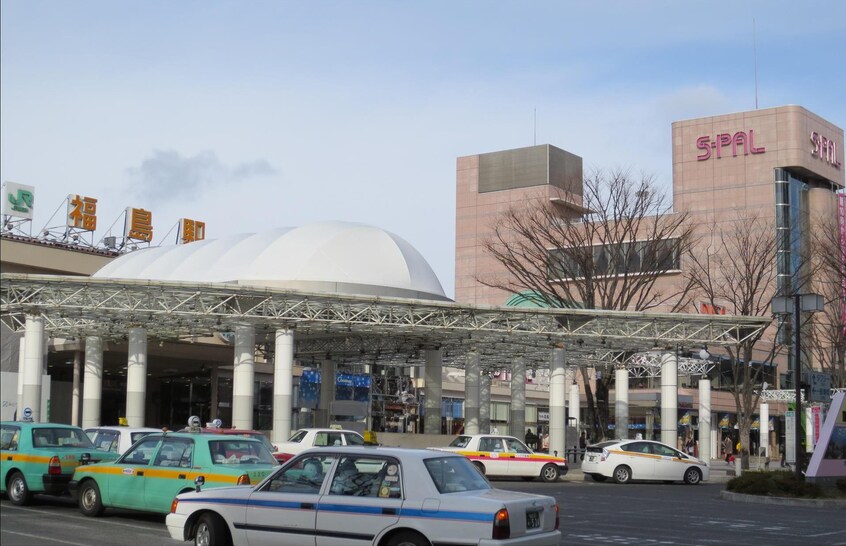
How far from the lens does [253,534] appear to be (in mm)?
12039

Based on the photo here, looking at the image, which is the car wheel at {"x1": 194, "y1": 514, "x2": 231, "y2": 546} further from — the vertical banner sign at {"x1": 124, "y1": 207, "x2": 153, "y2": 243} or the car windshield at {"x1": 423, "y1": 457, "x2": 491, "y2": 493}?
the vertical banner sign at {"x1": 124, "y1": 207, "x2": 153, "y2": 243}

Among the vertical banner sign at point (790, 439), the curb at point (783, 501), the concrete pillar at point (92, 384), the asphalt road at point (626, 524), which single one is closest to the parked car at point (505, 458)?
the asphalt road at point (626, 524)

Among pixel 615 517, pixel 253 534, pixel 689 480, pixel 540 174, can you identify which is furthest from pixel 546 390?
pixel 253 534

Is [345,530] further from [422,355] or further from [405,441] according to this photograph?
[422,355]

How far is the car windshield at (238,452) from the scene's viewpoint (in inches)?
642

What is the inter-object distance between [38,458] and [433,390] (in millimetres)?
35704

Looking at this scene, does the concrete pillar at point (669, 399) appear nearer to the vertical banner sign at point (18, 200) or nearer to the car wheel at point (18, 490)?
the car wheel at point (18, 490)

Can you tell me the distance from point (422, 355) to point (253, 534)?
46.6 m

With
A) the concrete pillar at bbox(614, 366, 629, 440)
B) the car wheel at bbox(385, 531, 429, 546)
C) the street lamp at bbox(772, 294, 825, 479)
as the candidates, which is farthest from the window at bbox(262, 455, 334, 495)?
the concrete pillar at bbox(614, 366, 629, 440)

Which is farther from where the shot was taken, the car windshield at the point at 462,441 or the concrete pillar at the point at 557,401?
the concrete pillar at the point at 557,401

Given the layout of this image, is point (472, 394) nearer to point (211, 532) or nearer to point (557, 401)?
point (557, 401)

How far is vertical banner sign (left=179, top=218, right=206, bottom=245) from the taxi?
2410 inches

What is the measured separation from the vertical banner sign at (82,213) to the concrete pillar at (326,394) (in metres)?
21.7

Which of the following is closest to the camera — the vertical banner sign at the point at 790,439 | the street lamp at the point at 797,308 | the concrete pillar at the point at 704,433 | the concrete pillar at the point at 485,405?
the street lamp at the point at 797,308
